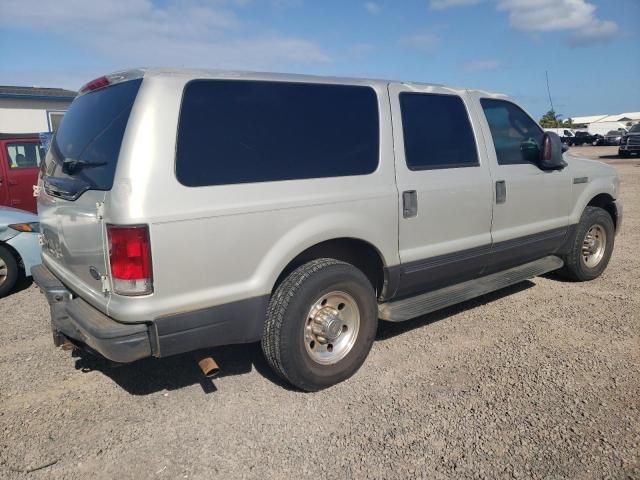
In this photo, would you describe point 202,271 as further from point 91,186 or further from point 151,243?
point 91,186

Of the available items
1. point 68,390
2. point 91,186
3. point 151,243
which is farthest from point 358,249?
point 68,390

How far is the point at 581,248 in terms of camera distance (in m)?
5.31

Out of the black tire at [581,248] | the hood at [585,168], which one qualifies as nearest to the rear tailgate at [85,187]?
the hood at [585,168]

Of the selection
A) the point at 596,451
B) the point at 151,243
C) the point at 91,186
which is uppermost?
the point at 91,186

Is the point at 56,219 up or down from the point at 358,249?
up

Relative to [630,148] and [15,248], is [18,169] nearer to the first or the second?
[15,248]

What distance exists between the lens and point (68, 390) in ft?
11.3

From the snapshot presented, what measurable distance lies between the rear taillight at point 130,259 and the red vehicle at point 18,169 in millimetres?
6261

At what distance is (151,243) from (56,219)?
1.04 metres

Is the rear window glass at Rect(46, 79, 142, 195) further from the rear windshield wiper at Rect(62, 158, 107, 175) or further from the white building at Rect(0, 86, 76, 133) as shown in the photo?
the white building at Rect(0, 86, 76, 133)

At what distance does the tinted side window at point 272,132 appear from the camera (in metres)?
2.81

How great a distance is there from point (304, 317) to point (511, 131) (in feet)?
8.85

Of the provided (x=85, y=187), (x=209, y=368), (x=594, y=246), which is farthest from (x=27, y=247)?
(x=594, y=246)

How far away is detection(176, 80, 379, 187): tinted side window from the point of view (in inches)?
110
